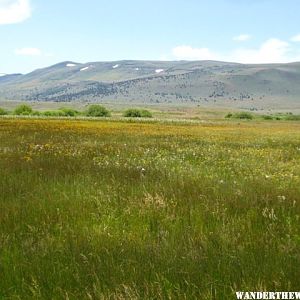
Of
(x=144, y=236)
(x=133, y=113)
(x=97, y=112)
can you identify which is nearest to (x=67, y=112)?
(x=97, y=112)

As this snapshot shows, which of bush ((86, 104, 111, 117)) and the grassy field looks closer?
the grassy field

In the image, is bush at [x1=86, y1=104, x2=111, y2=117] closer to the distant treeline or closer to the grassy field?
the distant treeline

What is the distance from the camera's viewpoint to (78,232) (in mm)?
6066

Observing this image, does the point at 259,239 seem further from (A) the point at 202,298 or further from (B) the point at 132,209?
(B) the point at 132,209

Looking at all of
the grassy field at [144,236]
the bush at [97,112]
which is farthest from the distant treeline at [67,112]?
the grassy field at [144,236]

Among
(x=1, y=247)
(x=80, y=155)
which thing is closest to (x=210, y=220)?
(x=1, y=247)

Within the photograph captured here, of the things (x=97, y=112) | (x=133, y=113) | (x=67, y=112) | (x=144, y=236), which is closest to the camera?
(x=144, y=236)

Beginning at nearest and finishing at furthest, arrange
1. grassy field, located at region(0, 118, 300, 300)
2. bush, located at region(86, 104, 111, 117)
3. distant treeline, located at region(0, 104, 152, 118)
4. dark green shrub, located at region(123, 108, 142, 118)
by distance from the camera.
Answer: grassy field, located at region(0, 118, 300, 300) → distant treeline, located at region(0, 104, 152, 118) → bush, located at region(86, 104, 111, 117) → dark green shrub, located at region(123, 108, 142, 118)

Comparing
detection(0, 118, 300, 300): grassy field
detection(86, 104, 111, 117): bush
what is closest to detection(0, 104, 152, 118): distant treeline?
detection(86, 104, 111, 117): bush

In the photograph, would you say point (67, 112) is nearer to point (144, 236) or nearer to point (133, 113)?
point (133, 113)

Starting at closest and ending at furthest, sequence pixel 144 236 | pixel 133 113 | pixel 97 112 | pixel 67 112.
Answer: pixel 144 236 → pixel 67 112 → pixel 97 112 → pixel 133 113

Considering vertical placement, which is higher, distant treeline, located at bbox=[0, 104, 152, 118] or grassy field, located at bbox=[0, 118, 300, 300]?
grassy field, located at bbox=[0, 118, 300, 300]

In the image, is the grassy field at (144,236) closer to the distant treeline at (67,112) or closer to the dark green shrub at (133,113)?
the distant treeline at (67,112)

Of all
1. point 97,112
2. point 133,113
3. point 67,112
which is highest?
point 67,112
